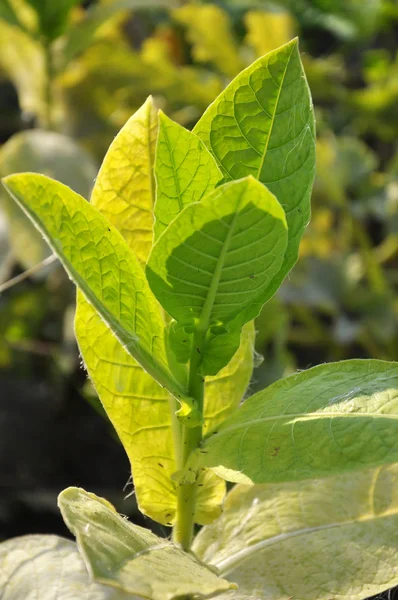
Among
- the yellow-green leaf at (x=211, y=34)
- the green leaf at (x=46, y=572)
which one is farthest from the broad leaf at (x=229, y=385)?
the yellow-green leaf at (x=211, y=34)

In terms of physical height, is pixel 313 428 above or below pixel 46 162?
below

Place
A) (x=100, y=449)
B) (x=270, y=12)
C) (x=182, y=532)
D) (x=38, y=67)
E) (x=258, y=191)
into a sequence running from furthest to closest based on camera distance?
(x=270, y=12)
(x=38, y=67)
(x=100, y=449)
(x=182, y=532)
(x=258, y=191)

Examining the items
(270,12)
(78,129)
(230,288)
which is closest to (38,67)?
(78,129)

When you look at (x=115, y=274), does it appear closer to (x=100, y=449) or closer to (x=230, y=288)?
(x=230, y=288)

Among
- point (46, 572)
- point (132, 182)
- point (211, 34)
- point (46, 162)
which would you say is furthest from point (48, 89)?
point (46, 572)

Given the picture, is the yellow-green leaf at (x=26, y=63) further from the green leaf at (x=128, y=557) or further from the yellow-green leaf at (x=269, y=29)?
the green leaf at (x=128, y=557)

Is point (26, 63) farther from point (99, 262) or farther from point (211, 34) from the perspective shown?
point (99, 262)

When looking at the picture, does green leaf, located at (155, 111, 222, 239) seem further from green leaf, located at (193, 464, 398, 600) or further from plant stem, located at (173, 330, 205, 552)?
green leaf, located at (193, 464, 398, 600)
